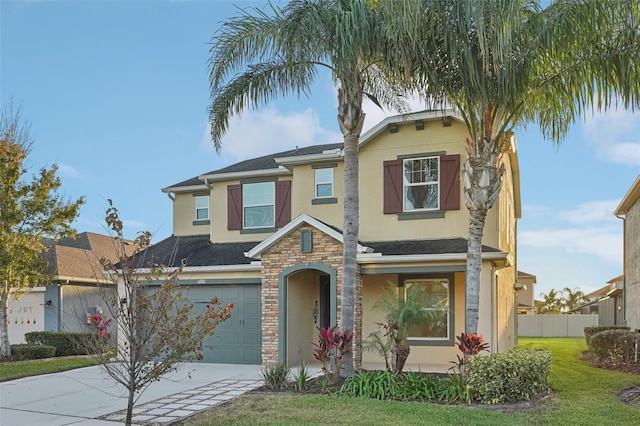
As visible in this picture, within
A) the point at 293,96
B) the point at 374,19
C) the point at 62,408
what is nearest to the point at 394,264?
the point at 293,96

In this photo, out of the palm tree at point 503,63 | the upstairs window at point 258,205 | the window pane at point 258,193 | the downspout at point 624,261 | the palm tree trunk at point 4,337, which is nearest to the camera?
the palm tree at point 503,63

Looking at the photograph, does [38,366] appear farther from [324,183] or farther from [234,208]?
[324,183]

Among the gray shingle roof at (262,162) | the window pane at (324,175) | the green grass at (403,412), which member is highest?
the gray shingle roof at (262,162)

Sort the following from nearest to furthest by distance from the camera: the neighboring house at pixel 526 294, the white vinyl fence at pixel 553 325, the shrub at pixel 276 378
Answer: the shrub at pixel 276 378 → the white vinyl fence at pixel 553 325 → the neighboring house at pixel 526 294

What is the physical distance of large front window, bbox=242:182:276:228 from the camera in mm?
18797

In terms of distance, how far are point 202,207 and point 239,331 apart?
556 cm

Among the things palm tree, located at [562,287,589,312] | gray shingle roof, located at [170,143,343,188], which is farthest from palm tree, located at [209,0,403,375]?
palm tree, located at [562,287,589,312]

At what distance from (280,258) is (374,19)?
6.64 metres

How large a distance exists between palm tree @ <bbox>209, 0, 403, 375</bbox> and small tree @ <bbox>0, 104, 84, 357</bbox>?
290 inches

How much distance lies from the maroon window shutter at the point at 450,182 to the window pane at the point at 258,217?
18.8ft

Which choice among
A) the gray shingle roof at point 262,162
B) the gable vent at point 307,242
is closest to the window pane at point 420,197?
the gable vent at point 307,242

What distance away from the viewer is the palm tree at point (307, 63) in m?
11.3

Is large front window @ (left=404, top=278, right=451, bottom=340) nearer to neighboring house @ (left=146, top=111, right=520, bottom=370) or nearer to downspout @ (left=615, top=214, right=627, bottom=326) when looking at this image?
neighboring house @ (left=146, top=111, right=520, bottom=370)

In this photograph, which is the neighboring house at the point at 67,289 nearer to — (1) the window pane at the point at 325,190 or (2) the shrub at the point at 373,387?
(1) the window pane at the point at 325,190
